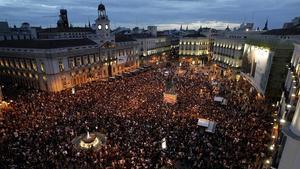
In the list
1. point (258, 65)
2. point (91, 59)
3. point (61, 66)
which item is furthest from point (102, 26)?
point (258, 65)

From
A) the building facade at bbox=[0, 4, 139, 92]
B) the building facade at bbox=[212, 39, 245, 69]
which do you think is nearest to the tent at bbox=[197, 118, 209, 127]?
the building facade at bbox=[0, 4, 139, 92]

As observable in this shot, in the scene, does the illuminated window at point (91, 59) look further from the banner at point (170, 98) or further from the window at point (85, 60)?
the banner at point (170, 98)

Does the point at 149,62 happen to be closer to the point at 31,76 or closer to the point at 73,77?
the point at 73,77

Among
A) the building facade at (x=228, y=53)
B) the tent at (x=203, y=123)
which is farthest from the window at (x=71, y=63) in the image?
the building facade at (x=228, y=53)

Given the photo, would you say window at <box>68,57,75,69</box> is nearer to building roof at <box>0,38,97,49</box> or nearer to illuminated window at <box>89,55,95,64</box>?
building roof at <box>0,38,97,49</box>

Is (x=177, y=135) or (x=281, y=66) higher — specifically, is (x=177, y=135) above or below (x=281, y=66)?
below

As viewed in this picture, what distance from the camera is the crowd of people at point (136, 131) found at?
15992mm

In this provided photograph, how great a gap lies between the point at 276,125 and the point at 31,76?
43023mm

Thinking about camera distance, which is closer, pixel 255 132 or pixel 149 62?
pixel 255 132

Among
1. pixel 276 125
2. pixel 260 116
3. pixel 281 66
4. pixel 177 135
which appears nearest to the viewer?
pixel 177 135

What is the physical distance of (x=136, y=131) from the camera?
20.0 meters

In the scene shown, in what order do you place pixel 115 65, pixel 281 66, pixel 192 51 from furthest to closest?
1. pixel 192 51
2. pixel 115 65
3. pixel 281 66

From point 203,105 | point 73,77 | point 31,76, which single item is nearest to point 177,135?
point 203,105

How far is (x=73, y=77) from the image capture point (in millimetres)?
42750
